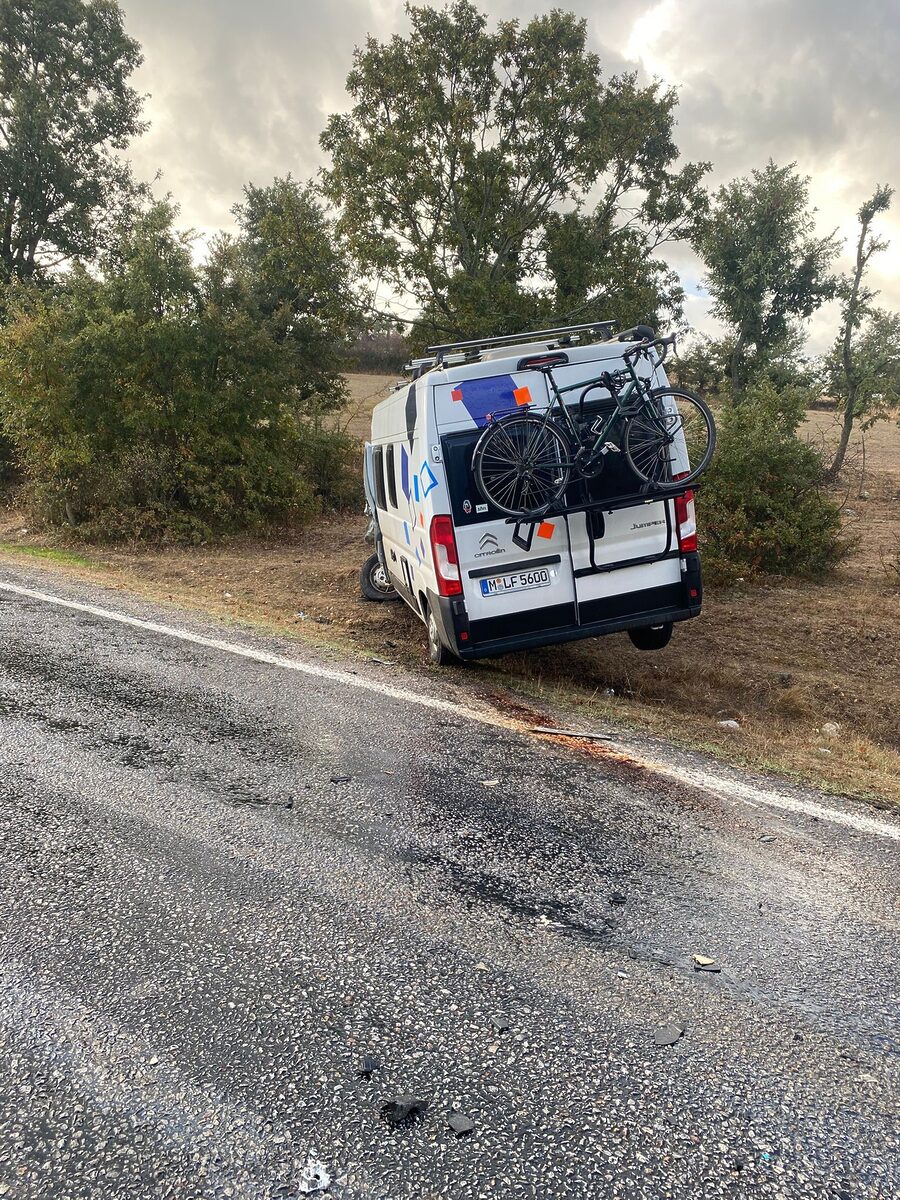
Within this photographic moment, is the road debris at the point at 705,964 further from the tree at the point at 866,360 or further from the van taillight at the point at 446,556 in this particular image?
the tree at the point at 866,360

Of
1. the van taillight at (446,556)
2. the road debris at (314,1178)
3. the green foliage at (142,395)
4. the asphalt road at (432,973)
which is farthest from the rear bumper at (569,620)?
the green foliage at (142,395)

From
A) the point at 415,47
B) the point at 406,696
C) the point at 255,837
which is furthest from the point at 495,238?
the point at 255,837

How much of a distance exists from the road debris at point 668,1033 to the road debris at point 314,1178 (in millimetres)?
1062

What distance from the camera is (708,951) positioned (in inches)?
112

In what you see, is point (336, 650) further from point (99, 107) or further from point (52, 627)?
point (99, 107)

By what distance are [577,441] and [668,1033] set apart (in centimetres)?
426

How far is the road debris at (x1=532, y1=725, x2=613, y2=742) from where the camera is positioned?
5.00 meters

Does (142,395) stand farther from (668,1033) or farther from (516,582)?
(668,1033)

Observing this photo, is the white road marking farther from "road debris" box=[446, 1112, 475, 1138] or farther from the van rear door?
"road debris" box=[446, 1112, 475, 1138]

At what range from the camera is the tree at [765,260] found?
3119 cm

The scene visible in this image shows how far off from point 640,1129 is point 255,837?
2066mm

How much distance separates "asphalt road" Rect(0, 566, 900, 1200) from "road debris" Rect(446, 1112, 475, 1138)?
0.02m

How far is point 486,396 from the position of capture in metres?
5.96

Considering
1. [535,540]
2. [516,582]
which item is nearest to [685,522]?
[535,540]
